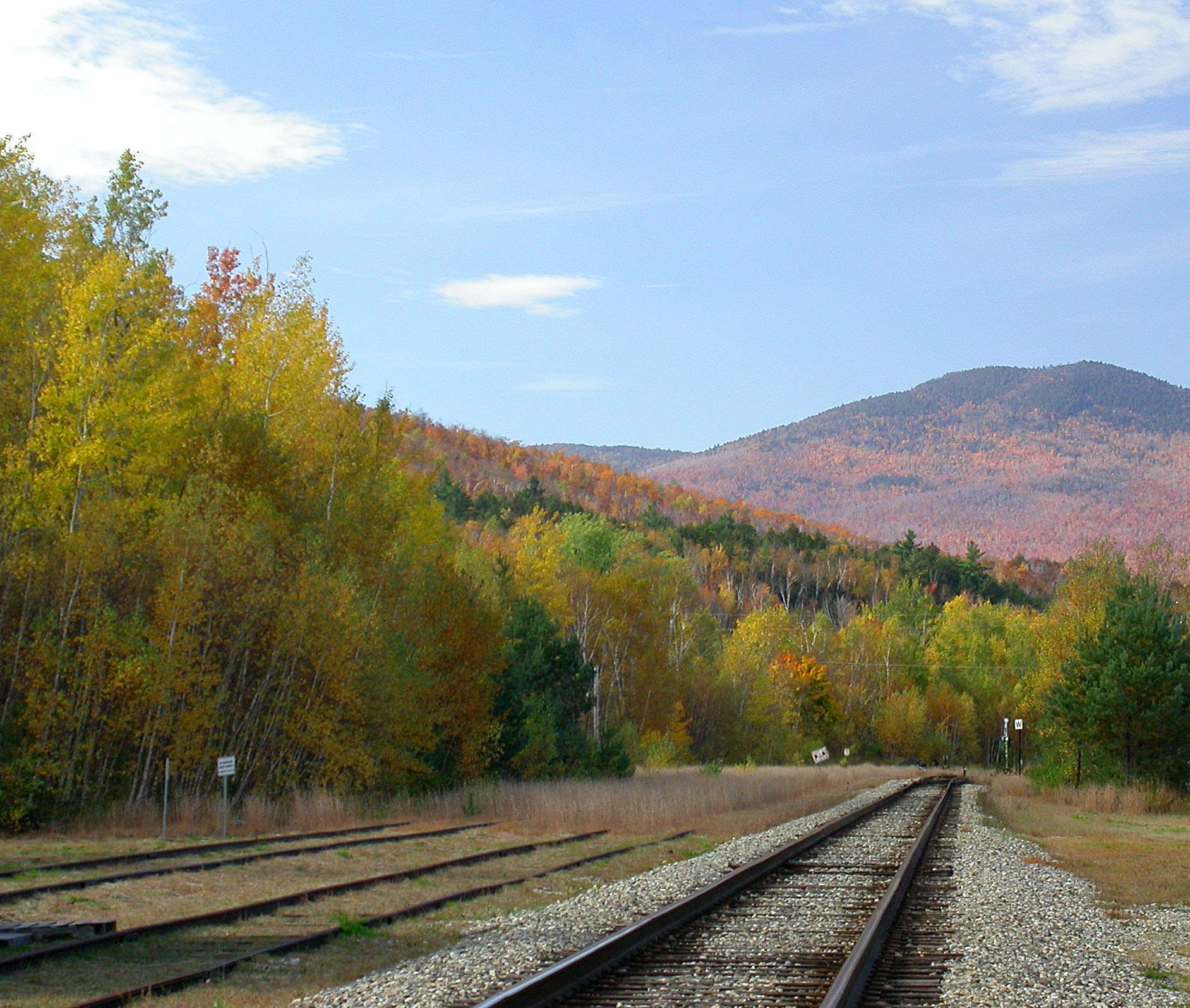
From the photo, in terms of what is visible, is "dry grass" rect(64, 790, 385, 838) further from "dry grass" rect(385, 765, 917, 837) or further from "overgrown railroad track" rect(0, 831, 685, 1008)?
"overgrown railroad track" rect(0, 831, 685, 1008)

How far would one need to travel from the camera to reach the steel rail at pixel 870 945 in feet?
29.8

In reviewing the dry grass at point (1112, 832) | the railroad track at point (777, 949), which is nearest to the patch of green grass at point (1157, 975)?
the railroad track at point (777, 949)

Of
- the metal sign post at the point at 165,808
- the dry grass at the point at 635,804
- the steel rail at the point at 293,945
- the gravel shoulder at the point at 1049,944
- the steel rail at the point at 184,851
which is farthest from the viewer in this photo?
the dry grass at the point at 635,804

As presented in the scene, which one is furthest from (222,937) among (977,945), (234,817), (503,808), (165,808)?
(503,808)

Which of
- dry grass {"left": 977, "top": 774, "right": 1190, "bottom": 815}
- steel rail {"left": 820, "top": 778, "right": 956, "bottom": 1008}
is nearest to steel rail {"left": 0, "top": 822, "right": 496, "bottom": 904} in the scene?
steel rail {"left": 820, "top": 778, "right": 956, "bottom": 1008}

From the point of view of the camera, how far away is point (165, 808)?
64.8 feet

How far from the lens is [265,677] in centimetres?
2680

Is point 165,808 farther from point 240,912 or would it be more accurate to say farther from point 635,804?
point 635,804

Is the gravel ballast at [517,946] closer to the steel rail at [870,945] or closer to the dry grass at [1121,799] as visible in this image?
the steel rail at [870,945]

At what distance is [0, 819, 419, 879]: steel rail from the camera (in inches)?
643

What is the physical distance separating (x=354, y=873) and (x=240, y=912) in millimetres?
4184

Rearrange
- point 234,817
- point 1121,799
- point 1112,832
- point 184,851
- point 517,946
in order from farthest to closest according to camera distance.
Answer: point 1121,799, point 1112,832, point 234,817, point 184,851, point 517,946

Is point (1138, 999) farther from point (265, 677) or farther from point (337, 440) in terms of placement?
point (337, 440)

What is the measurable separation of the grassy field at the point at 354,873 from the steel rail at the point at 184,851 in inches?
35.1
